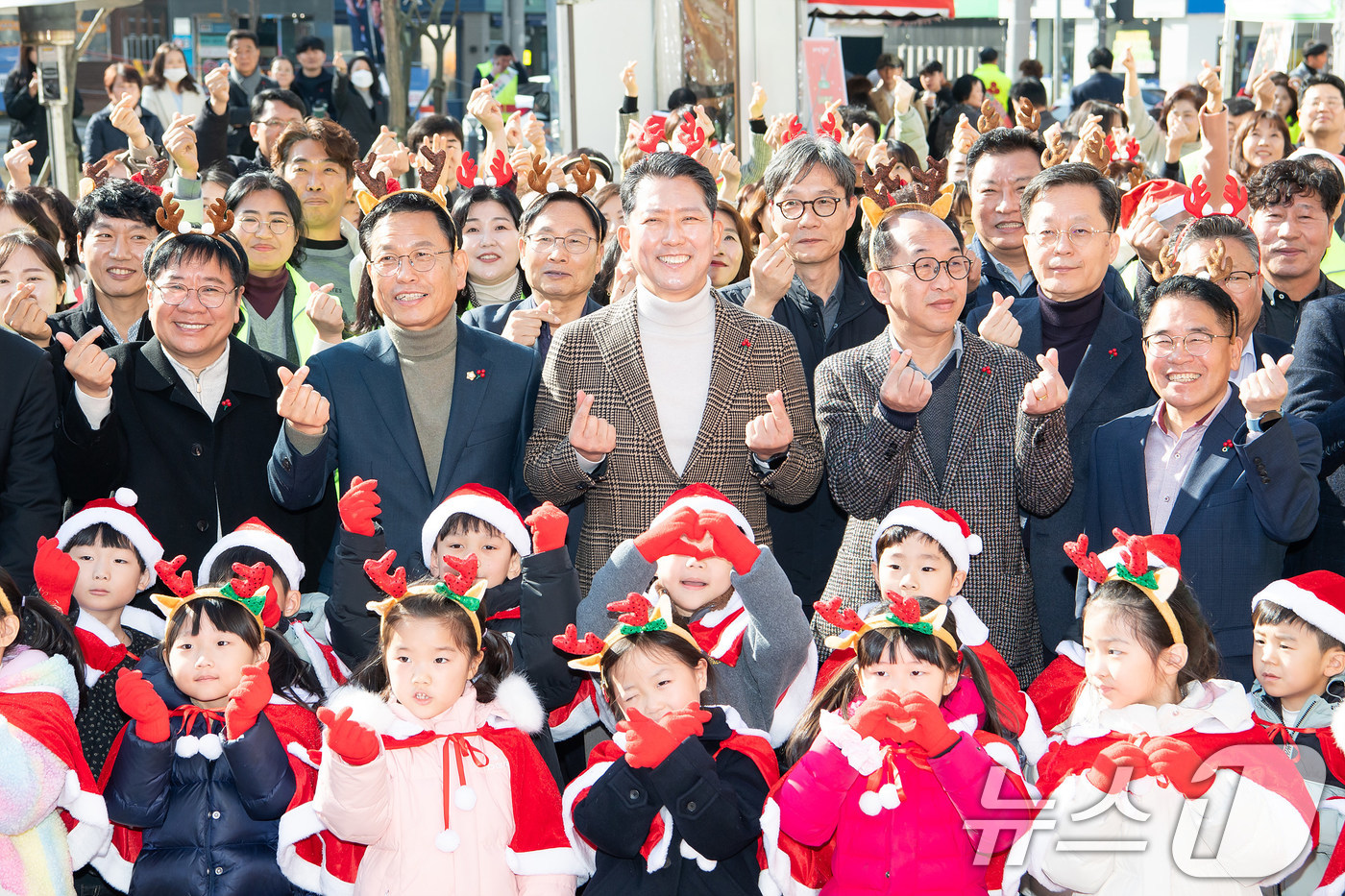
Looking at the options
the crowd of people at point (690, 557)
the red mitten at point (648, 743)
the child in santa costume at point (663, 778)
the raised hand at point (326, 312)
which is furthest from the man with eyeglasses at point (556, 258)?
the red mitten at point (648, 743)

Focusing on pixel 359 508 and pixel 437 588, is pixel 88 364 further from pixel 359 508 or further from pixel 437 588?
pixel 437 588

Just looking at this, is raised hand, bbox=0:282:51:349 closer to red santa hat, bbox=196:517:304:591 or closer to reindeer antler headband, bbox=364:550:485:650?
red santa hat, bbox=196:517:304:591

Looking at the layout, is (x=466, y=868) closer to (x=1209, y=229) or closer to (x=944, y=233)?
(x=944, y=233)

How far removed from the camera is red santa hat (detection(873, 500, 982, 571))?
3.07 m

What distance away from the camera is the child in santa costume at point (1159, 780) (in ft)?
8.63

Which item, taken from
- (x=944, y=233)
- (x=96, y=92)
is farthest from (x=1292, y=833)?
(x=96, y=92)

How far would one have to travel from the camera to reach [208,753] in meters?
2.84

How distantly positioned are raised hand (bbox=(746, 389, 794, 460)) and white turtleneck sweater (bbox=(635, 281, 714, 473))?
254mm

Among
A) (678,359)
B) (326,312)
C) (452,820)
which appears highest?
(326,312)

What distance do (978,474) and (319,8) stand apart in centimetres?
1660

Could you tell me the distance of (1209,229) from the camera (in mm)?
3883

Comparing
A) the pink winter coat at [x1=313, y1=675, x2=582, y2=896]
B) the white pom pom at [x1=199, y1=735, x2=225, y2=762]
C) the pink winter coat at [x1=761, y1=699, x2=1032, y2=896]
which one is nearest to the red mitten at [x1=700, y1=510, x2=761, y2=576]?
the pink winter coat at [x1=761, y1=699, x2=1032, y2=896]

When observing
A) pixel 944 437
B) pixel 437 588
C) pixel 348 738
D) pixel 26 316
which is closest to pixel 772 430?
pixel 944 437

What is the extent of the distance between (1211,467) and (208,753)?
90.4 inches
